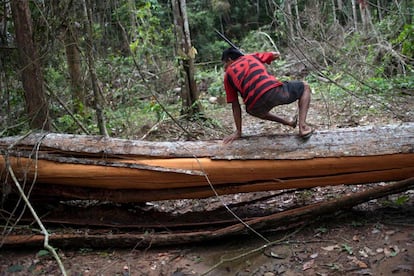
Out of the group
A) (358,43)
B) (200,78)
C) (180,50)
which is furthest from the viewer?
(200,78)

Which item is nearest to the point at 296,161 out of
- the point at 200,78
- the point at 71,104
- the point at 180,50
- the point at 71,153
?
the point at 71,153

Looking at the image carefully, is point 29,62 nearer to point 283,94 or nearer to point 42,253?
point 42,253

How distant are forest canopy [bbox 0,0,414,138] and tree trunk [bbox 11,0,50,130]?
13mm

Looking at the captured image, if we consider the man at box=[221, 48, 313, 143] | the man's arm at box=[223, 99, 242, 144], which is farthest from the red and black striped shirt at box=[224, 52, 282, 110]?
the man's arm at box=[223, 99, 242, 144]

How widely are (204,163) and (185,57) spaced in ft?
13.1

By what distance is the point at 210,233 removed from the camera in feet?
13.0

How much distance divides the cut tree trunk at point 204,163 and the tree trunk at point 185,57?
12.0ft

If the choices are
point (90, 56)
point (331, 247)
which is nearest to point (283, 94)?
point (331, 247)

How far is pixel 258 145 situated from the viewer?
4129 mm

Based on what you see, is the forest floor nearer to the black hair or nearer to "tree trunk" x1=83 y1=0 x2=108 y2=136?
the black hair

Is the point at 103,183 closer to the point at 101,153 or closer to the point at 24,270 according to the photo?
the point at 101,153

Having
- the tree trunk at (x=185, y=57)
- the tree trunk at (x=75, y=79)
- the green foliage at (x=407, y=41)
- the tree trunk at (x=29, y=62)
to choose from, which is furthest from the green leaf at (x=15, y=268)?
the green foliage at (x=407, y=41)

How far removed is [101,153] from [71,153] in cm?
35

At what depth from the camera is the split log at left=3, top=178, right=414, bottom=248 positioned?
3885 mm
